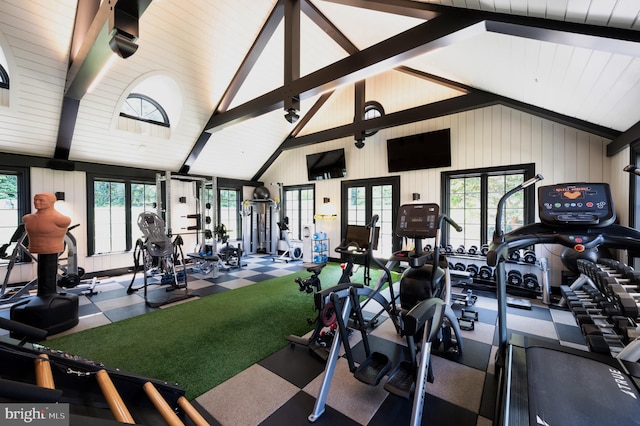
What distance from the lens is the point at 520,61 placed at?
3.00 m

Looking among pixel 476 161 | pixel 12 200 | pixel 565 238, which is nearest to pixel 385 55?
pixel 565 238

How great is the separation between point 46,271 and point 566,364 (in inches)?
211

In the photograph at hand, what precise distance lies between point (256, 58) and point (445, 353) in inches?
230

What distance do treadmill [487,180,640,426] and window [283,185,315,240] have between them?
21.3ft

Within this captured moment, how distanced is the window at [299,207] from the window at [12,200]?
6077 millimetres

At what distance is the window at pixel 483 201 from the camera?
16.0ft

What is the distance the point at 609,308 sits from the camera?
244 centimetres

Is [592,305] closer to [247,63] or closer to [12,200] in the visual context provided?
[247,63]

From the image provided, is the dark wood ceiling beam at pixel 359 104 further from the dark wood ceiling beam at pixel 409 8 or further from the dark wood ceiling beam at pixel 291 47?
the dark wood ceiling beam at pixel 409 8

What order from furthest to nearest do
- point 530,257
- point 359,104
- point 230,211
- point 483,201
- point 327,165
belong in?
point 230,211 → point 327,165 → point 359,104 → point 483,201 → point 530,257

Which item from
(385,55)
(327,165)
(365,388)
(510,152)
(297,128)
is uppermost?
(297,128)

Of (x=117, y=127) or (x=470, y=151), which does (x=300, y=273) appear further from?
(x=117, y=127)

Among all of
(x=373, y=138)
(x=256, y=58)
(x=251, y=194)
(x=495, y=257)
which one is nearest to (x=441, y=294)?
(x=495, y=257)

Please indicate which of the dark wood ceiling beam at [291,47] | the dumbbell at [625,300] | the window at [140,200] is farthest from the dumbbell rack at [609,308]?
the window at [140,200]
